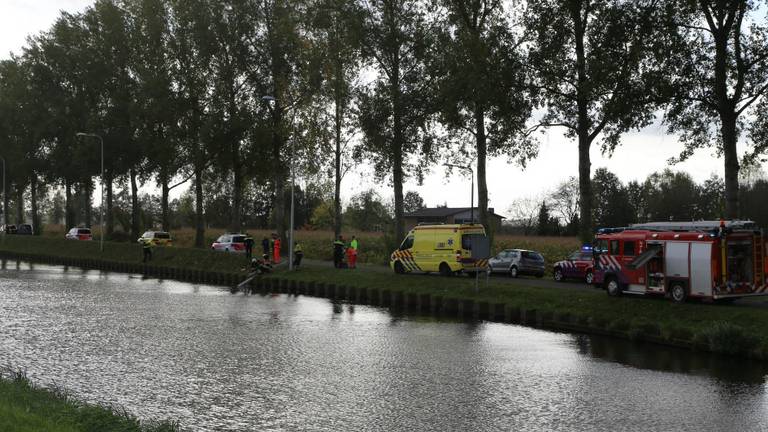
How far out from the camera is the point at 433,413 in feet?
40.5

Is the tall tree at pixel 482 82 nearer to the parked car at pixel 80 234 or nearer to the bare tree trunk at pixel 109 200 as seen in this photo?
the bare tree trunk at pixel 109 200

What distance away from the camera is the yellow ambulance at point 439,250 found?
1348 inches

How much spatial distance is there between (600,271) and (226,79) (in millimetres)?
32673

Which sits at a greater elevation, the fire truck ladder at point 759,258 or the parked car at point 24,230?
the parked car at point 24,230

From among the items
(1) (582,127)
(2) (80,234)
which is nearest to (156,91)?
(2) (80,234)

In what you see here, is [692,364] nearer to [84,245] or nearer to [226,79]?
[226,79]

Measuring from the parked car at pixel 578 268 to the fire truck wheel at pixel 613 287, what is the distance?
25.8ft

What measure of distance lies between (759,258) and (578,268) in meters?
11.5

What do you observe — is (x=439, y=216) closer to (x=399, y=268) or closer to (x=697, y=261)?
(x=399, y=268)

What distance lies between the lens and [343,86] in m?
43.0

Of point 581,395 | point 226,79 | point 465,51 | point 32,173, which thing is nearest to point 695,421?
point 581,395

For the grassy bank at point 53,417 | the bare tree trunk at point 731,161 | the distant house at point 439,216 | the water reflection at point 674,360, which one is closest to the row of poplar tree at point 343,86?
the bare tree trunk at point 731,161

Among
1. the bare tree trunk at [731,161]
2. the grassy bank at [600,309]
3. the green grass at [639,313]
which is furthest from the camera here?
the bare tree trunk at [731,161]

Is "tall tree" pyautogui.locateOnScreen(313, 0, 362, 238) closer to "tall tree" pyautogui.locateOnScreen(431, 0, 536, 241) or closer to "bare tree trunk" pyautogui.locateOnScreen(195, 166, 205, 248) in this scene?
"tall tree" pyautogui.locateOnScreen(431, 0, 536, 241)
